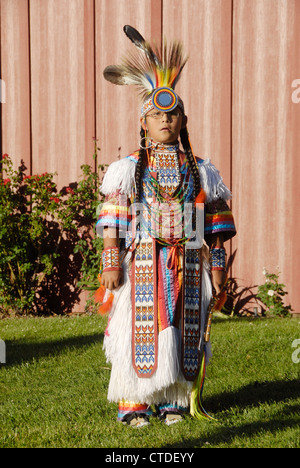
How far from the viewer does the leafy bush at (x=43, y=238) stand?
741 centimetres

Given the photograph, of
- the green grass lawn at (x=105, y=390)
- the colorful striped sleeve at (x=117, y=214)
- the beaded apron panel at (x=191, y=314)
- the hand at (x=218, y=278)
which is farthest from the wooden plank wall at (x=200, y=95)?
the colorful striped sleeve at (x=117, y=214)

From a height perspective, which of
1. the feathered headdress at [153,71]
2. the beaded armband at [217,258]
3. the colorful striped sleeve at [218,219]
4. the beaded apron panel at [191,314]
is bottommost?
the beaded apron panel at [191,314]

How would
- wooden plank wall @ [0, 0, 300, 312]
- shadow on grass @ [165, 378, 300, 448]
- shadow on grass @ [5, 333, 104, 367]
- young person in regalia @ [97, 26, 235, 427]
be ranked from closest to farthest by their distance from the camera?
shadow on grass @ [165, 378, 300, 448] < young person in regalia @ [97, 26, 235, 427] < shadow on grass @ [5, 333, 104, 367] < wooden plank wall @ [0, 0, 300, 312]

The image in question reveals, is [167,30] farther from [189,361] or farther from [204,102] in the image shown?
[189,361]

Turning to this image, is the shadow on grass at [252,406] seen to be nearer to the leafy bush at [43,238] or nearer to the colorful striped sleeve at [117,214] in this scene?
the colorful striped sleeve at [117,214]

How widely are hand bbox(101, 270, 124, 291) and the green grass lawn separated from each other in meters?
0.81

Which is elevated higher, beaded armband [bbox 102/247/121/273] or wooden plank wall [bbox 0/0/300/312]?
wooden plank wall [bbox 0/0/300/312]

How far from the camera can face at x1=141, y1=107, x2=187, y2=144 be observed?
12.3 feet

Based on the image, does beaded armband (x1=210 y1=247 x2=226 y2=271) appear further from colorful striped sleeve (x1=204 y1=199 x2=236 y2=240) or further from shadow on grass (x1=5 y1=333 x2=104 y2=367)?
shadow on grass (x1=5 y1=333 x2=104 y2=367)

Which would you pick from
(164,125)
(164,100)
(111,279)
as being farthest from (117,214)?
(164,100)

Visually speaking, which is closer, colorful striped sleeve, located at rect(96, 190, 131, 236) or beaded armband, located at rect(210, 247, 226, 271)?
colorful striped sleeve, located at rect(96, 190, 131, 236)

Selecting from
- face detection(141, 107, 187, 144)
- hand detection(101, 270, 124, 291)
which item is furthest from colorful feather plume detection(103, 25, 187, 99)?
hand detection(101, 270, 124, 291)

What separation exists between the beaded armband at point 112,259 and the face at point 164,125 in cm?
71

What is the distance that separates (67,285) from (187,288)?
422 cm
